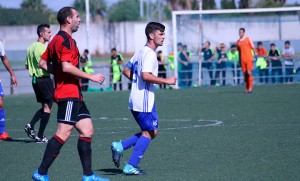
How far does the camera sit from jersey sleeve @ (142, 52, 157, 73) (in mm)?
9492

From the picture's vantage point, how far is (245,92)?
26.6 m

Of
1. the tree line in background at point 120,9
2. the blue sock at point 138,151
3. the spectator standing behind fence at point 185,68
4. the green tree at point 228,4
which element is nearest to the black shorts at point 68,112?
the blue sock at point 138,151

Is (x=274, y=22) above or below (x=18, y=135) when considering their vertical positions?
above

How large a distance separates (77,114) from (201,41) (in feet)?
81.9

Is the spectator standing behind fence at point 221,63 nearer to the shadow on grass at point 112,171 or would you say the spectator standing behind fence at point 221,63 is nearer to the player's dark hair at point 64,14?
the shadow on grass at point 112,171

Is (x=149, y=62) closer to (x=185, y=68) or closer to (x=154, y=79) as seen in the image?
(x=154, y=79)

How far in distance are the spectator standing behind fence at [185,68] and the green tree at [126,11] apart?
167 ft

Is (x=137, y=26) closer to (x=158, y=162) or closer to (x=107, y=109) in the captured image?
(x=107, y=109)

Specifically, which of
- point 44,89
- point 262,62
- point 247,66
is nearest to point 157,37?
point 44,89

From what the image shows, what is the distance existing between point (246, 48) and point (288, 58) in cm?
618

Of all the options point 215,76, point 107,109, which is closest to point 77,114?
point 107,109

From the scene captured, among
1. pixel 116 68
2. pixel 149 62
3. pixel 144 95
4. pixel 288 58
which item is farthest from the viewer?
pixel 116 68

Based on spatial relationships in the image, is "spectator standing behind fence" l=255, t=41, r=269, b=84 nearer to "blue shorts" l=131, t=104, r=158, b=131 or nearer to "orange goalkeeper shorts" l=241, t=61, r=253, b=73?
"orange goalkeeper shorts" l=241, t=61, r=253, b=73

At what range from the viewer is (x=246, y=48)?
85.4ft
